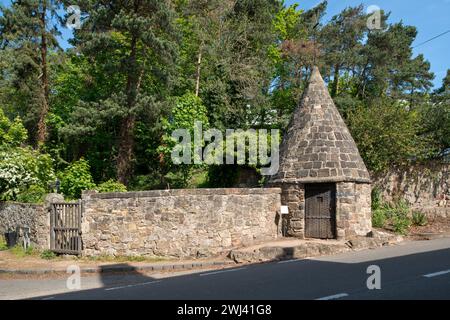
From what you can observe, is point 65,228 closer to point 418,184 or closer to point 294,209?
point 294,209

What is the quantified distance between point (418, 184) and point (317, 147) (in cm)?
802

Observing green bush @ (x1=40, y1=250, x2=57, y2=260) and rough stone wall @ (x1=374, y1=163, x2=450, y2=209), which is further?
rough stone wall @ (x1=374, y1=163, x2=450, y2=209)

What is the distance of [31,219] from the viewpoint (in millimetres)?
15656

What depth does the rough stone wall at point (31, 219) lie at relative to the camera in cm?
1495

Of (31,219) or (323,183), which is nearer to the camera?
(323,183)

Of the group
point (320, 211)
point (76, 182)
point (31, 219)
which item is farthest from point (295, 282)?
point (76, 182)

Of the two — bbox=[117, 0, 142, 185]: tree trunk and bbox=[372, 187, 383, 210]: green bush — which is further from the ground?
bbox=[117, 0, 142, 185]: tree trunk

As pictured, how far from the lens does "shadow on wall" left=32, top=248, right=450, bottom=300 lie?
24.1 ft

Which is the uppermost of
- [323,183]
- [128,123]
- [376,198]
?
[128,123]

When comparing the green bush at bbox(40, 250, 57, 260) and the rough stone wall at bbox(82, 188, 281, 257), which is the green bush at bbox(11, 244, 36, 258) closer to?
the green bush at bbox(40, 250, 57, 260)

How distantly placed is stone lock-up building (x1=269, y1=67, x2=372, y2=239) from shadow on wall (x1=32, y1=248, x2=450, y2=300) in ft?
8.42

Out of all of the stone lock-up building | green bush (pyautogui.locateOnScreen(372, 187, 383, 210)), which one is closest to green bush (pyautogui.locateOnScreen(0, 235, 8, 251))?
the stone lock-up building

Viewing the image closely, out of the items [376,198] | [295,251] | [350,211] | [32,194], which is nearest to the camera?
[295,251]

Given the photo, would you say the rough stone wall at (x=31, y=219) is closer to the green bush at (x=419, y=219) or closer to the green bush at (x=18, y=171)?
the green bush at (x=18, y=171)
